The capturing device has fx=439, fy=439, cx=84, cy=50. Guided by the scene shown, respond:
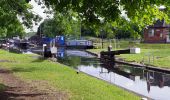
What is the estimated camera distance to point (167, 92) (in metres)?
21.7

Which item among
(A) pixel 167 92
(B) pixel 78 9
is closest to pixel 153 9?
(B) pixel 78 9

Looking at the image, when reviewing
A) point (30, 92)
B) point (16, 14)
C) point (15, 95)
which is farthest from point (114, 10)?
point (16, 14)

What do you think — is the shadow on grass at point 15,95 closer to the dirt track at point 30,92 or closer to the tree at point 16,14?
the dirt track at point 30,92

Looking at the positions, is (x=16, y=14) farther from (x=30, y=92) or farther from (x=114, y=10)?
(x=114, y=10)

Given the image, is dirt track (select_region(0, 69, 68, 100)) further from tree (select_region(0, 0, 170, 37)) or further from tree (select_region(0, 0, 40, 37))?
tree (select_region(0, 0, 40, 37))

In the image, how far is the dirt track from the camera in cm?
1649

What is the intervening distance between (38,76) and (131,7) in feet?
41.9

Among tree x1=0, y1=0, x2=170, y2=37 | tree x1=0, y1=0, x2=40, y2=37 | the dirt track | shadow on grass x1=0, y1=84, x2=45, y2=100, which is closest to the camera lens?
tree x1=0, y1=0, x2=170, y2=37

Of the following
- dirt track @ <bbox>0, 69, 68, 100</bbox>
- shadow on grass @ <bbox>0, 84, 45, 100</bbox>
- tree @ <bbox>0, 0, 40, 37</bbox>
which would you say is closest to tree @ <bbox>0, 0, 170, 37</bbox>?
dirt track @ <bbox>0, 69, 68, 100</bbox>

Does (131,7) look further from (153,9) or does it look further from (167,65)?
(167,65)

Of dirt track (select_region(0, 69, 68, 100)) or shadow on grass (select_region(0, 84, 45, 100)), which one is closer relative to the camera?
shadow on grass (select_region(0, 84, 45, 100))

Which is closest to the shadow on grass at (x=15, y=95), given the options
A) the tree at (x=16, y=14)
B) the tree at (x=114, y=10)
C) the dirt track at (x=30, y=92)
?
the dirt track at (x=30, y=92)

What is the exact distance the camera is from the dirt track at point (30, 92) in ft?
54.1

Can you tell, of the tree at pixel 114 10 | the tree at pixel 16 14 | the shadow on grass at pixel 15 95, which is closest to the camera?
the tree at pixel 114 10
